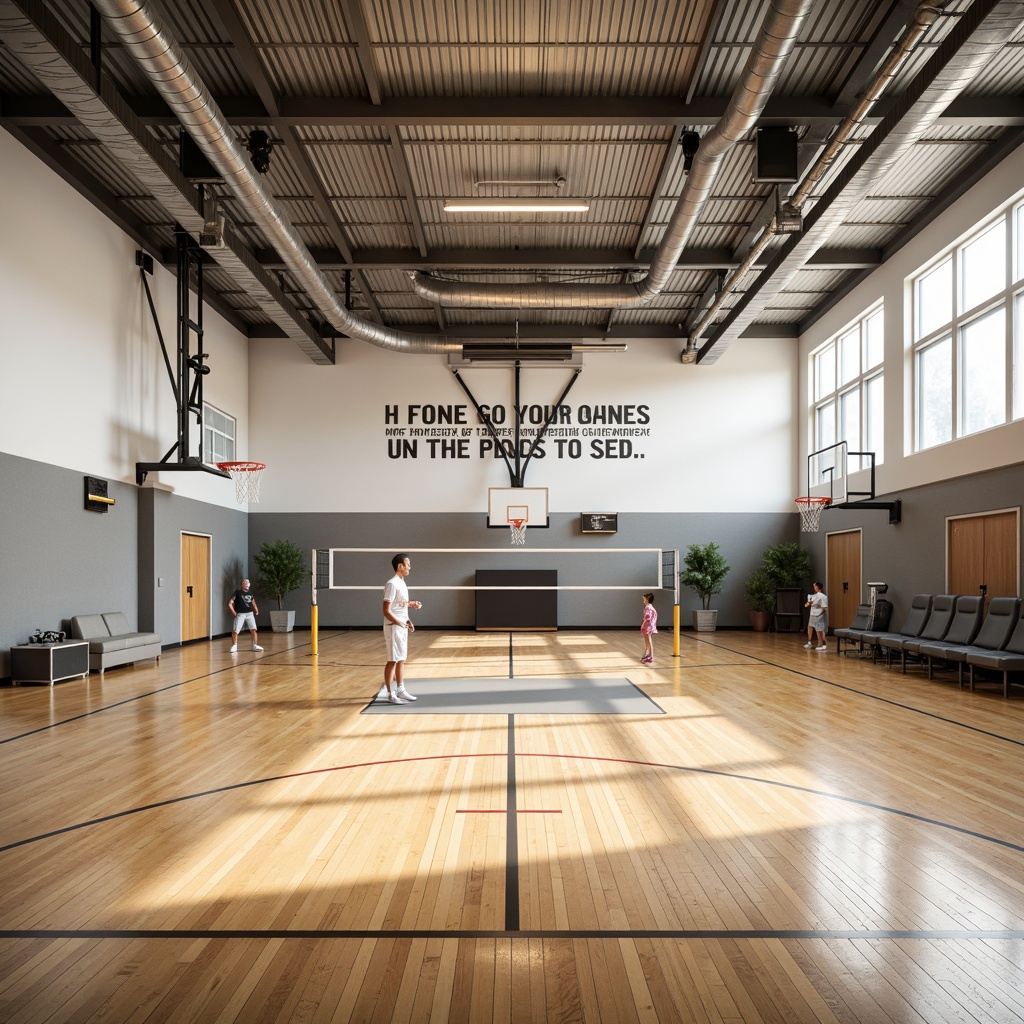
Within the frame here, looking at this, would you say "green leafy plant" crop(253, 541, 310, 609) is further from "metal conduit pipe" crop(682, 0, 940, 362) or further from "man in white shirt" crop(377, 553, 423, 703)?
"metal conduit pipe" crop(682, 0, 940, 362)

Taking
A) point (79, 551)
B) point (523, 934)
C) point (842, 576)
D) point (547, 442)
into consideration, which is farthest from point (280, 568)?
point (523, 934)

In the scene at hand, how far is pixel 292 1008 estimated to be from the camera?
283 cm

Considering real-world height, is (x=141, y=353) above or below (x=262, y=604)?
above

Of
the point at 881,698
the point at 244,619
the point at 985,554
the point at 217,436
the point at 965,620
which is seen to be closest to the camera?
the point at 881,698

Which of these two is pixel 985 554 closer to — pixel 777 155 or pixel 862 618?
pixel 862 618

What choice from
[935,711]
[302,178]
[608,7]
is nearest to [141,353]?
[302,178]

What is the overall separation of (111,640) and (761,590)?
13.9 meters

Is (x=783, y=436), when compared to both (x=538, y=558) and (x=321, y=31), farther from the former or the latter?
(x=321, y=31)

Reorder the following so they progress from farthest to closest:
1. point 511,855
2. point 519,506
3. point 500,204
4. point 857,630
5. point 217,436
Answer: point 519,506
point 217,436
point 857,630
point 500,204
point 511,855

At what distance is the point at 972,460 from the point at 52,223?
13931 mm

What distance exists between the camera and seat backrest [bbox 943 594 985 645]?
11.5m

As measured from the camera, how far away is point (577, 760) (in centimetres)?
Result: 646

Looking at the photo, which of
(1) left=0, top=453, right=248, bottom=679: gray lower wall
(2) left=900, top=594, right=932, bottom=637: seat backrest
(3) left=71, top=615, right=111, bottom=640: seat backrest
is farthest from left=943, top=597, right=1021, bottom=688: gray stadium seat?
(1) left=0, top=453, right=248, bottom=679: gray lower wall

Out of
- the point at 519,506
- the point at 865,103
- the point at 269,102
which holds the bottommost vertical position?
the point at 519,506
